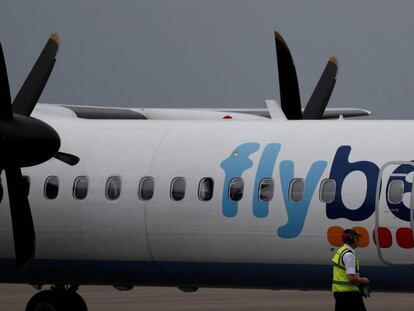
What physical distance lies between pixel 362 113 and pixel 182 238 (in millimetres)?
14890

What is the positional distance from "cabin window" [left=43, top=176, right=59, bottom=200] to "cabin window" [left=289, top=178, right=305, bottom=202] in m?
4.48

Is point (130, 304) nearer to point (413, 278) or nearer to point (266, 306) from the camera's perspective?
point (266, 306)

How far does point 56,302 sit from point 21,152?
4.08 metres

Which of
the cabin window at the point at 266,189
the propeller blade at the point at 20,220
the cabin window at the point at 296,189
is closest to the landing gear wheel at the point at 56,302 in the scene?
the propeller blade at the point at 20,220

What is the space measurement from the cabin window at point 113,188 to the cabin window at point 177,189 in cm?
102

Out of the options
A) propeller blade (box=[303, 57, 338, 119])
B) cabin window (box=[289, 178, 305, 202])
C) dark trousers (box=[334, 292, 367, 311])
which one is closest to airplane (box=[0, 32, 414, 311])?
cabin window (box=[289, 178, 305, 202])

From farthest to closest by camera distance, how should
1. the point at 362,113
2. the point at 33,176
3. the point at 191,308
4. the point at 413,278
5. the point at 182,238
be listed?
the point at 362,113 < the point at 191,308 < the point at 33,176 < the point at 182,238 < the point at 413,278

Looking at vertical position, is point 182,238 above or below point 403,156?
below

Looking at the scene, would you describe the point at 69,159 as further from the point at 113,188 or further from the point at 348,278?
the point at 348,278

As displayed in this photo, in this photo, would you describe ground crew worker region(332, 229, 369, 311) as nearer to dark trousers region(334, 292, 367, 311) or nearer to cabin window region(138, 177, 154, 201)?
dark trousers region(334, 292, 367, 311)

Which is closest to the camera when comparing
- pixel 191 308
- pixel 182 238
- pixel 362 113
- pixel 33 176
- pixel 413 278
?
pixel 413 278

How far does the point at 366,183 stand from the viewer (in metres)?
21.2

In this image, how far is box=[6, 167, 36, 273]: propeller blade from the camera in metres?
22.3

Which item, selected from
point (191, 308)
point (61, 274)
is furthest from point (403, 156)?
point (191, 308)
